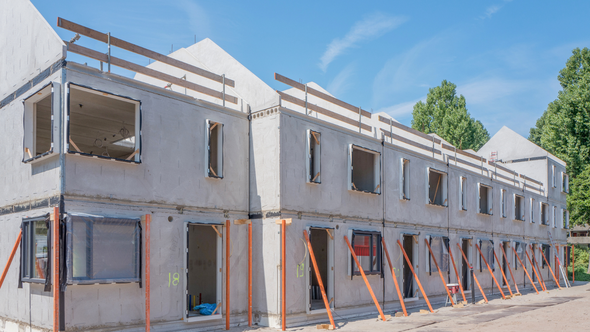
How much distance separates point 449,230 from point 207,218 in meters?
12.5

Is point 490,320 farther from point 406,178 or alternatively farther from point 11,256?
point 11,256

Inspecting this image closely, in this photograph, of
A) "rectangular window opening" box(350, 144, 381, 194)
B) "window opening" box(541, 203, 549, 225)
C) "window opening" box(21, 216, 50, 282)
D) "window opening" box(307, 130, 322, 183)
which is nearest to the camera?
"window opening" box(21, 216, 50, 282)

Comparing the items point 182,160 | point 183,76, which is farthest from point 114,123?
point 182,160

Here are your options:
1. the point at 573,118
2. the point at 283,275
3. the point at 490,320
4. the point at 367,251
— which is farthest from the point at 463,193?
the point at 573,118

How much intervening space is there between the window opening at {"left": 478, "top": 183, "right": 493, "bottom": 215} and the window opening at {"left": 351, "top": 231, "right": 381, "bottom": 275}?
410 inches

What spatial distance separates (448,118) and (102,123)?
43.4 meters

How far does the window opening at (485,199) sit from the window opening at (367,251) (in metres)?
10.4

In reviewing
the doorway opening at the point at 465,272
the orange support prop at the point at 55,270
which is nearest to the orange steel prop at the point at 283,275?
the orange support prop at the point at 55,270

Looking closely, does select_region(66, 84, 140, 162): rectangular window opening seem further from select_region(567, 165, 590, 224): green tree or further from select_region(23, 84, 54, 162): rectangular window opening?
select_region(567, 165, 590, 224): green tree

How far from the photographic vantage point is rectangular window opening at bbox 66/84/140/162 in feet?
37.6

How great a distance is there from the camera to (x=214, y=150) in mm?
14016

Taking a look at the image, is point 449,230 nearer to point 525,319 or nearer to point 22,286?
point 525,319

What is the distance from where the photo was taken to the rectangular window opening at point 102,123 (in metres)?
11.4

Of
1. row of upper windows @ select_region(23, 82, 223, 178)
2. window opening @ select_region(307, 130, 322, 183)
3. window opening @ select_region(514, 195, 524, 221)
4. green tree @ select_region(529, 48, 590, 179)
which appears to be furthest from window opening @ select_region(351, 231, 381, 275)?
green tree @ select_region(529, 48, 590, 179)
